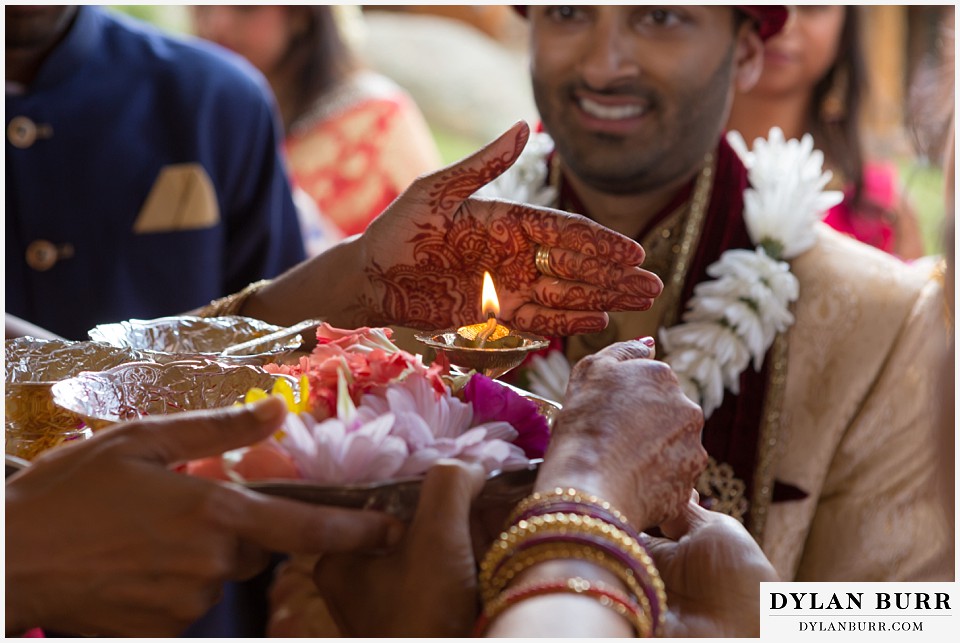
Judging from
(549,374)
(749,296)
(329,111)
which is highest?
(329,111)

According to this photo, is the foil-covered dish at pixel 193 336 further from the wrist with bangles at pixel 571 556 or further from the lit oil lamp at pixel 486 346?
the wrist with bangles at pixel 571 556

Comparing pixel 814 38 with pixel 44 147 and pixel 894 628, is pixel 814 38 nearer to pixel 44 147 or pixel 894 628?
pixel 44 147

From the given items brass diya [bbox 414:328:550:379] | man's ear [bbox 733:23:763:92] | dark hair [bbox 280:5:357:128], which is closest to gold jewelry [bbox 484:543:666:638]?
brass diya [bbox 414:328:550:379]

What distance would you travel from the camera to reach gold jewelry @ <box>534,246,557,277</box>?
1247 mm

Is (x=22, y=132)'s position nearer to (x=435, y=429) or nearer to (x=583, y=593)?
(x=435, y=429)

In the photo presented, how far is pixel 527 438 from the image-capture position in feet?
2.96

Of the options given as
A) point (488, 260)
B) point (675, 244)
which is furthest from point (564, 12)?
point (488, 260)

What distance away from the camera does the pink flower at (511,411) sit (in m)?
0.88

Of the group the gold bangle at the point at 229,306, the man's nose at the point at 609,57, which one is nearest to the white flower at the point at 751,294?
the man's nose at the point at 609,57

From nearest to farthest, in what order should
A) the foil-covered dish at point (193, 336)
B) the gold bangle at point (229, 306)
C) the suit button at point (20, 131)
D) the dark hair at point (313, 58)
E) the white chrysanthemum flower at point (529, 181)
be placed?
the foil-covered dish at point (193, 336) → the gold bangle at point (229, 306) → the white chrysanthemum flower at point (529, 181) → the suit button at point (20, 131) → the dark hair at point (313, 58)

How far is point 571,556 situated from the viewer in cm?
81

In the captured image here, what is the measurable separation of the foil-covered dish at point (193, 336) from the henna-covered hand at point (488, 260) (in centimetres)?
21

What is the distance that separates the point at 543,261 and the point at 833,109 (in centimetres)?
255

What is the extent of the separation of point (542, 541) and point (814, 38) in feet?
9.51
